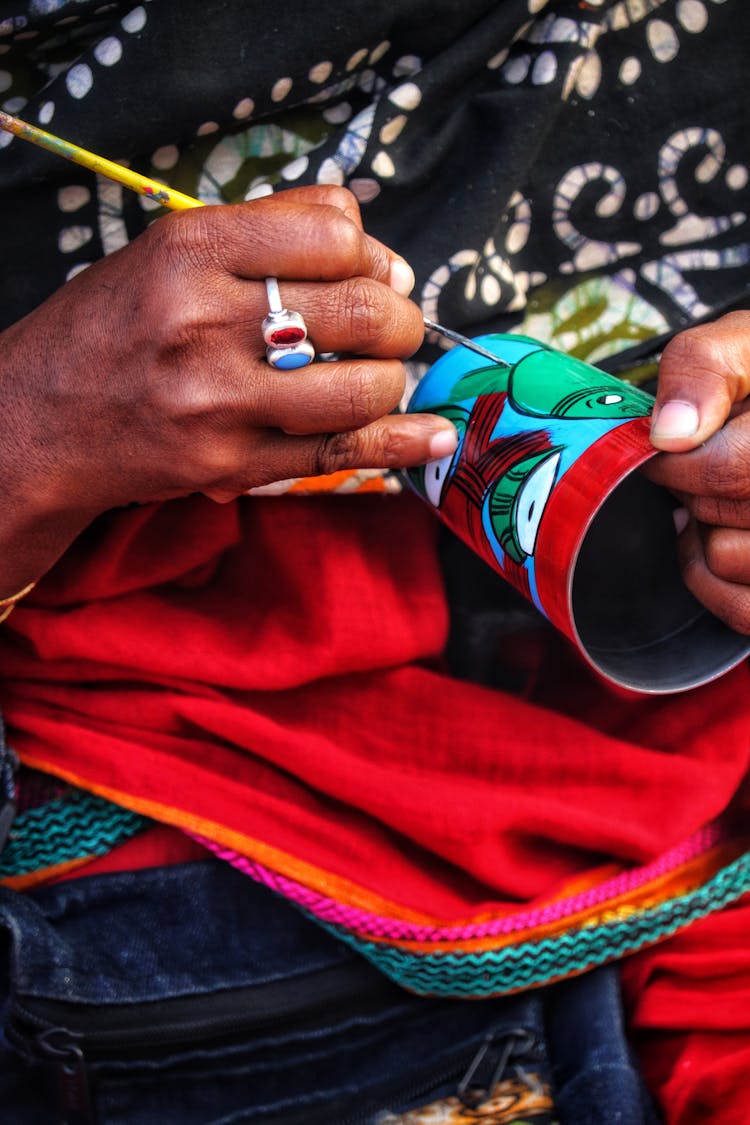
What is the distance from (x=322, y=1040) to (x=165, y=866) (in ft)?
0.67

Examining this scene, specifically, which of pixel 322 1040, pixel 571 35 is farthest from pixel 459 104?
pixel 322 1040

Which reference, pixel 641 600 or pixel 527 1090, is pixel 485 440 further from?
pixel 527 1090

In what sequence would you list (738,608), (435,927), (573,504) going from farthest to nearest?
1. (435,927)
2. (738,608)
3. (573,504)

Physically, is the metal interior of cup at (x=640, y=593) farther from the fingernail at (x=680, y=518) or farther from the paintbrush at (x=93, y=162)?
the paintbrush at (x=93, y=162)

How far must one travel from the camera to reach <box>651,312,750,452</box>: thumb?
646 mm

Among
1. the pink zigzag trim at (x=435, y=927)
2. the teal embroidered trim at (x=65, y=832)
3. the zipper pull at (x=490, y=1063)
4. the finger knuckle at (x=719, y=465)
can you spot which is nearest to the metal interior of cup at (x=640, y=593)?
the finger knuckle at (x=719, y=465)

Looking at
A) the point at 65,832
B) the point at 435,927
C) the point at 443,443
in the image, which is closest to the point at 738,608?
the point at 443,443

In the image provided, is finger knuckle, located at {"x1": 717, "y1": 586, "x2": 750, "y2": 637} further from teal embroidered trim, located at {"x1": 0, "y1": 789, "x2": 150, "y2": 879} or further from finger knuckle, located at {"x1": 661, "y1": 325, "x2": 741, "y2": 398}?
teal embroidered trim, located at {"x1": 0, "y1": 789, "x2": 150, "y2": 879}

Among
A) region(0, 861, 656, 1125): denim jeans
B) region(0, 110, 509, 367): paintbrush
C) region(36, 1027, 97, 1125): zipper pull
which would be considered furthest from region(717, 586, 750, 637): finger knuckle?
region(36, 1027, 97, 1125): zipper pull

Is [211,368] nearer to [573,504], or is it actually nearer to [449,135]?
[573,504]

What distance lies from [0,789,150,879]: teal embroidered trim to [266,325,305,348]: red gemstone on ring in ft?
1.54

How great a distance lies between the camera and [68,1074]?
2.71 ft

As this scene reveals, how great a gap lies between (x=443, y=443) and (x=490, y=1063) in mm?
534

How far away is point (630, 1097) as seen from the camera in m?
0.81
